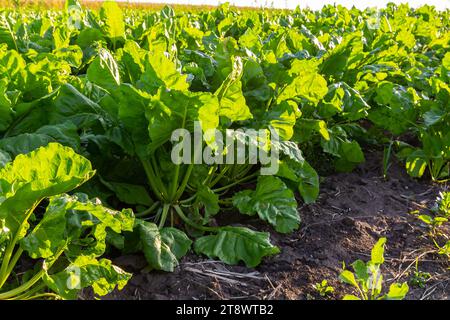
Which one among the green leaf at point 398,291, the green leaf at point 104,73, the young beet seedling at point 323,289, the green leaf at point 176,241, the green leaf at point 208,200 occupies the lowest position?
the young beet seedling at point 323,289

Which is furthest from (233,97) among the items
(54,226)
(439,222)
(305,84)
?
(439,222)

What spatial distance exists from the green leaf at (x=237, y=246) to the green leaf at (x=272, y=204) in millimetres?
184

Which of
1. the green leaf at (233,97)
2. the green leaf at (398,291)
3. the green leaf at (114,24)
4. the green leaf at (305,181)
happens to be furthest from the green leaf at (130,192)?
the green leaf at (114,24)

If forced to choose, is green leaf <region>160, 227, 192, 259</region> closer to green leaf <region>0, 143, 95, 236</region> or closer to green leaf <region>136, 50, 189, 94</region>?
green leaf <region>136, 50, 189, 94</region>

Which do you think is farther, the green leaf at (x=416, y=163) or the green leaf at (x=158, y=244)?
the green leaf at (x=416, y=163)

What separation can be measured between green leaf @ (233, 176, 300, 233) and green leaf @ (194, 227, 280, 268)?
184 mm

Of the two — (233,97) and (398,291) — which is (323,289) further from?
(233,97)

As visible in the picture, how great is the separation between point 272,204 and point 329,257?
1.32 feet

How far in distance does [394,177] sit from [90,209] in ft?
8.45

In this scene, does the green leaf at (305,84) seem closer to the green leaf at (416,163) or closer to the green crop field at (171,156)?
the green crop field at (171,156)

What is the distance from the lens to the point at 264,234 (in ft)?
8.98

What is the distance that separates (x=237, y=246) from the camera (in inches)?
107

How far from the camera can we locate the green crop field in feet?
6.85

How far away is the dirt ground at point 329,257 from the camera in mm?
2465
